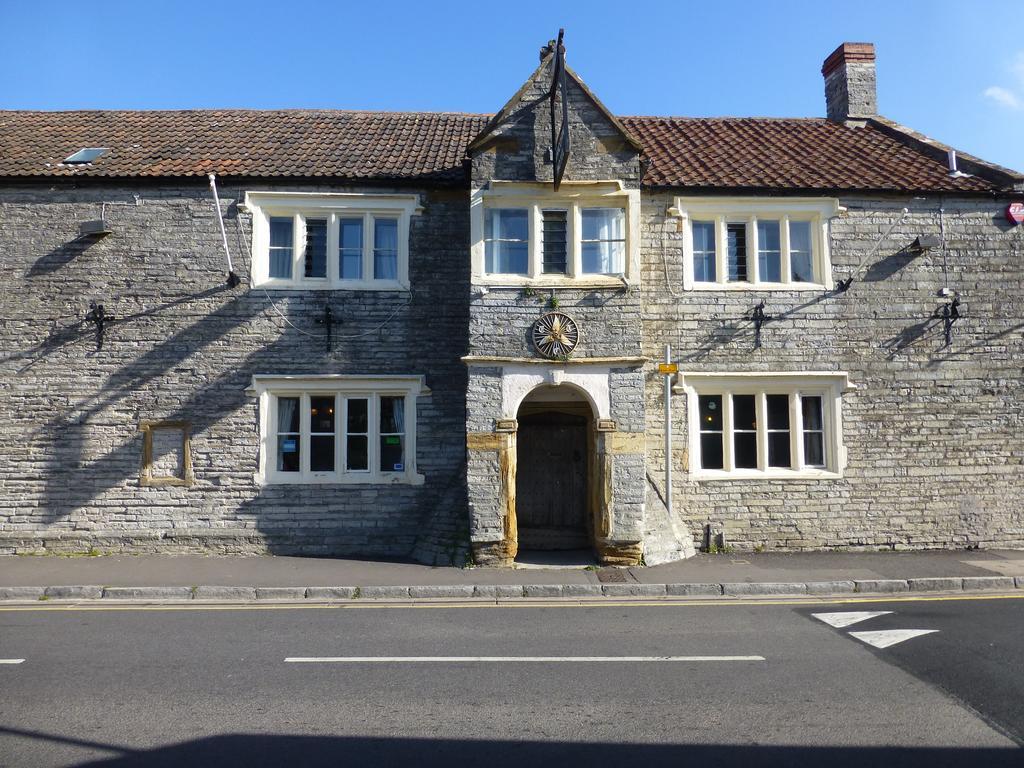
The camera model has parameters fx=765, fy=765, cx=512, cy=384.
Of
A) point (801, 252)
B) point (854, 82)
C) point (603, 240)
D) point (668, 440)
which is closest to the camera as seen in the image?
point (603, 240)

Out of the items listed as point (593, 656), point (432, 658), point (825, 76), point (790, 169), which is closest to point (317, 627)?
point (432, 658)

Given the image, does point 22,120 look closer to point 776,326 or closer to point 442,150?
point 442,150

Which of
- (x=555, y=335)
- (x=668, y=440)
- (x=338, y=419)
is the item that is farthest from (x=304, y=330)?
(x=668, y=440)

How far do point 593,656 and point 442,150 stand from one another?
999cm

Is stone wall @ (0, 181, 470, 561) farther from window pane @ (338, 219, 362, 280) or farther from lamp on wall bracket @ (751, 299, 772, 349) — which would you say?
lamp on wall bracket @ (751, 299, 772, 349)

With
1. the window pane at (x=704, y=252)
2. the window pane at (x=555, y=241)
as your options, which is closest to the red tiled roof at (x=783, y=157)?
the window pane at (x=704, y=252)

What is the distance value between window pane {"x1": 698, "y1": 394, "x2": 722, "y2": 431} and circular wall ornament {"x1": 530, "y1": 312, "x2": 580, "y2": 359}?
8.96ft

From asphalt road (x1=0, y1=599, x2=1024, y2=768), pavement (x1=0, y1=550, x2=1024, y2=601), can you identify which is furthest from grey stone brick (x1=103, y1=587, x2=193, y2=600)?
asphalt road (x1=0, y1=599, x2=1024, y2=768)

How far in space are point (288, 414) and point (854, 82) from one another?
1394 centimetres

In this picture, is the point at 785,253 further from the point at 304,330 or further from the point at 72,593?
the point at 72,593

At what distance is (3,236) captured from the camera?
12734mm

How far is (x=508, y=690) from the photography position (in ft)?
19.6

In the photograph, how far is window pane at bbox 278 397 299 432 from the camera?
1277 cm

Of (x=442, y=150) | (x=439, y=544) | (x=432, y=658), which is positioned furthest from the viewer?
(x=442, y=150)
